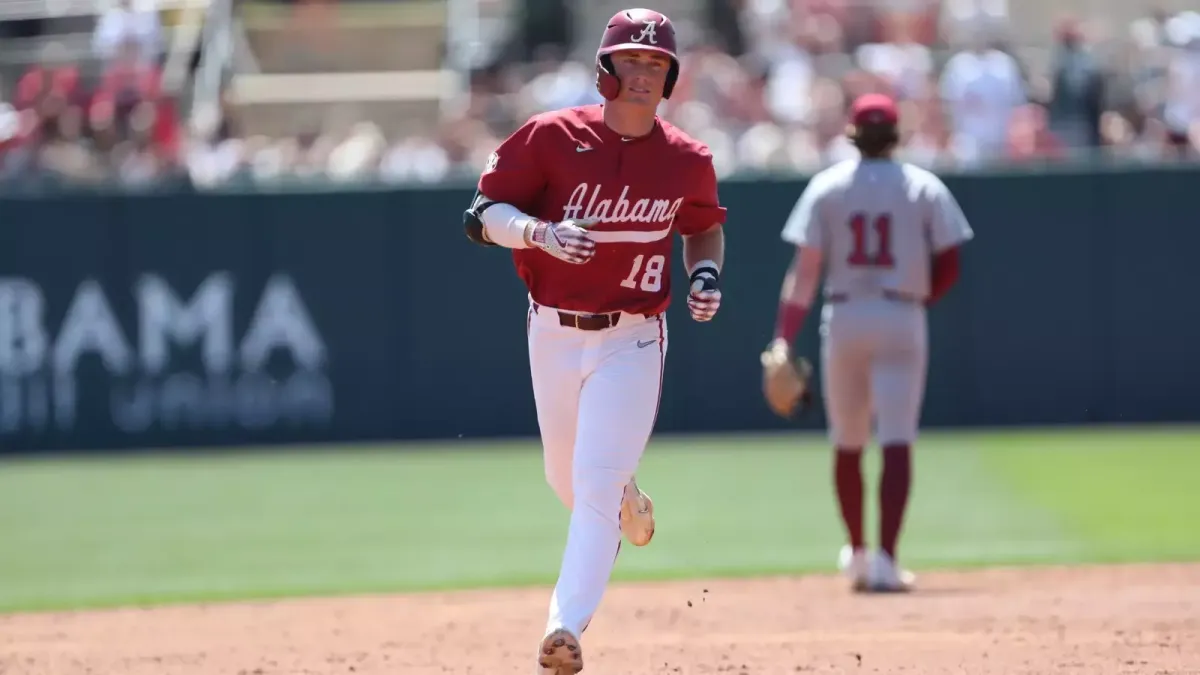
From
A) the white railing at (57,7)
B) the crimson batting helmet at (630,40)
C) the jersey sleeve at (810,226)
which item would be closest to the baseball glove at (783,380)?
the jersey sleeve at (810,226)

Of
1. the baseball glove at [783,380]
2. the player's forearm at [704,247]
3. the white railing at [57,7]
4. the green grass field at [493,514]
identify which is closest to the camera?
the player's forearm at [704,247]

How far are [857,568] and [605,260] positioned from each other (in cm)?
303

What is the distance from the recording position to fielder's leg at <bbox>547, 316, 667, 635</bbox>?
5652 millimetres

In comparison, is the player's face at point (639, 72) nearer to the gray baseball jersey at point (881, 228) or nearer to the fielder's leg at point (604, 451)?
the fielder's leg at point (604, 451)

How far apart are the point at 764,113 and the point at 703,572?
7646mm

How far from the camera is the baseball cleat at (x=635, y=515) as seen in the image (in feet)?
19.8

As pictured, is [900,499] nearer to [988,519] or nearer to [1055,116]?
[988,519]

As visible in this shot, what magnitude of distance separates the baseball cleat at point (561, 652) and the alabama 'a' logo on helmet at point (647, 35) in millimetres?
1826

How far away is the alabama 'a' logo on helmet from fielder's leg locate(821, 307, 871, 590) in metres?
2.89

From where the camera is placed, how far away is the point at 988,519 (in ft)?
34.2

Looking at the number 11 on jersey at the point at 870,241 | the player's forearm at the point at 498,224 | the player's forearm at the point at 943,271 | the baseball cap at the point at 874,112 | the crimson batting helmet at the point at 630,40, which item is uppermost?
the crimson batting helmet at the point at 630,40

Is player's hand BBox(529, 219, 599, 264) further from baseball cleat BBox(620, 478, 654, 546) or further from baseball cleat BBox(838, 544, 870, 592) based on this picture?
baseball cleat BBox(838, 544, 870, 592)

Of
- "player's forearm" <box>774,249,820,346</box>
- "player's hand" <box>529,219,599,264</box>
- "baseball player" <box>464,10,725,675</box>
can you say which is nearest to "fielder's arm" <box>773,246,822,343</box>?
"player's forearm" <box>774,249,820,346</box>

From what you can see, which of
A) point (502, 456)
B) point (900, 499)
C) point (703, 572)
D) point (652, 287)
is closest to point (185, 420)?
point (502, 456)
